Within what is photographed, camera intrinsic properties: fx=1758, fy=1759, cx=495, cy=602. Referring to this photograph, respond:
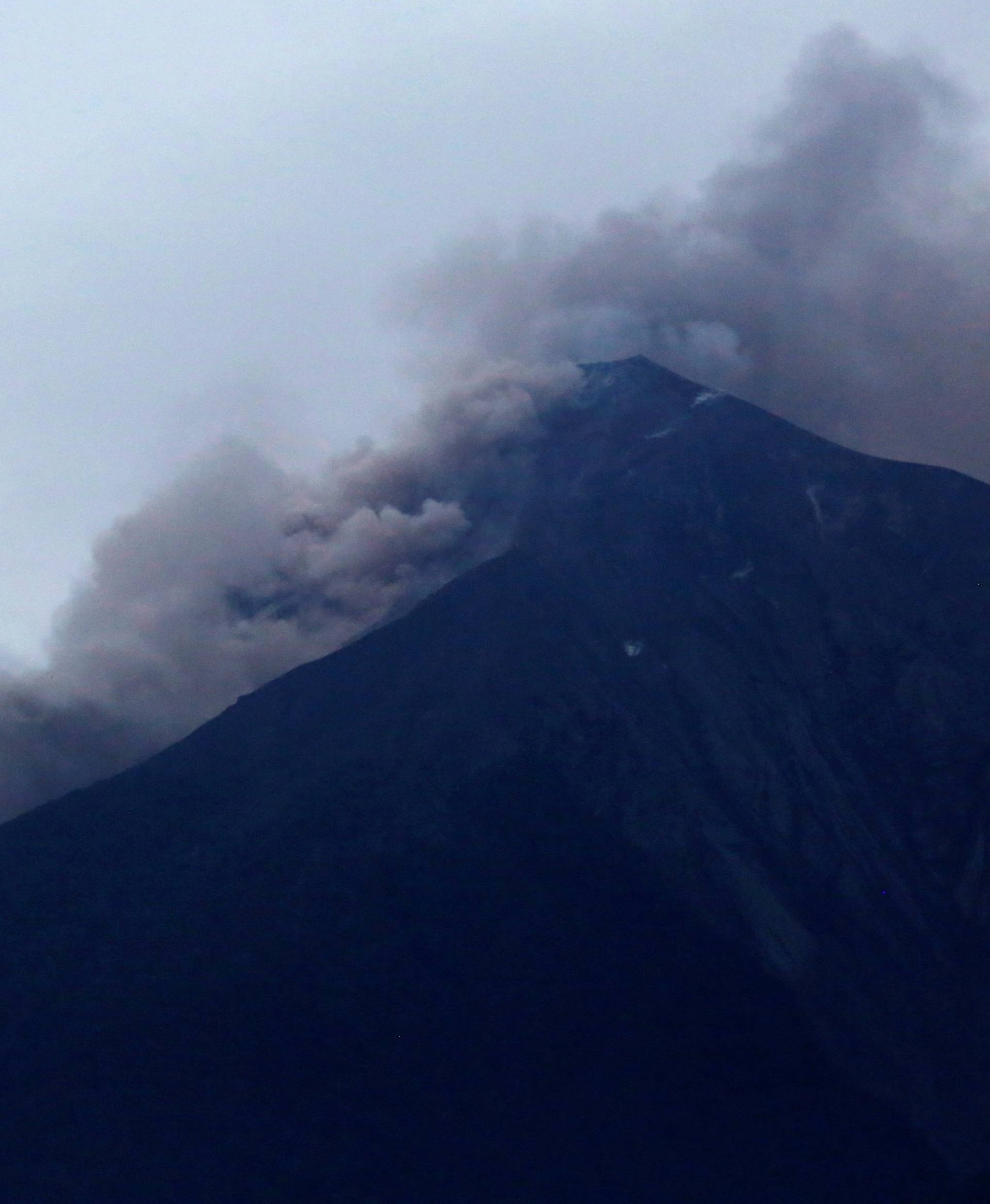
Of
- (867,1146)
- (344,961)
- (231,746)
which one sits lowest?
(867,1146)

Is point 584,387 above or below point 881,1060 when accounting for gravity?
above

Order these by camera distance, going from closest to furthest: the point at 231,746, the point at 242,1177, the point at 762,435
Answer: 1. the point at 242,1177
2. the point at 231,746
3. the point at 762,435

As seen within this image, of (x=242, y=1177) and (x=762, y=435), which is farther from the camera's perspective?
(x=762, y=435)

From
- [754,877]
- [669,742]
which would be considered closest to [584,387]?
[669,742]

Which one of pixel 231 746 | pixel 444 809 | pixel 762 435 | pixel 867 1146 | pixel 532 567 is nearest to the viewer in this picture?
pixel 867 1146

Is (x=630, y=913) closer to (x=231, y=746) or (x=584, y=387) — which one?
(x=231, y=746)

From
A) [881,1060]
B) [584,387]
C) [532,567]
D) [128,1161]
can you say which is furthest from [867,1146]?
[584,387]
